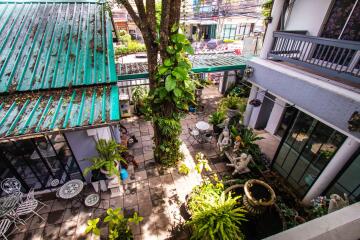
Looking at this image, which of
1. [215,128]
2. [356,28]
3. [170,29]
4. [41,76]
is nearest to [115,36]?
[41,76]

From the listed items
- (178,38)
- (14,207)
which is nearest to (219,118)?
(178,38)

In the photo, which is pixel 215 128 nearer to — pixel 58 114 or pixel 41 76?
pixel 58 114

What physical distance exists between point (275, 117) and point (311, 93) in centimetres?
405

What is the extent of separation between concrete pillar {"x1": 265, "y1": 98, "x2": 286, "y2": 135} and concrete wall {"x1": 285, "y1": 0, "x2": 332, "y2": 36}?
349cm

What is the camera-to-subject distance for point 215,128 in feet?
35.2

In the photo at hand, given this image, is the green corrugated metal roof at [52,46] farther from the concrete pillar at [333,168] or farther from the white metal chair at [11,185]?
the concrete pillar at [333,168]

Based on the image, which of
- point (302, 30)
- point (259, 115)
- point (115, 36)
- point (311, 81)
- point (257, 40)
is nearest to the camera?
point (311, 81)

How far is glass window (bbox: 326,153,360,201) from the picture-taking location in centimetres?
563

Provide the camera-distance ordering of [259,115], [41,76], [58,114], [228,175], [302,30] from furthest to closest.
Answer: [259,115]
[228,175]
[302,30]
[41,76]
[58,114]

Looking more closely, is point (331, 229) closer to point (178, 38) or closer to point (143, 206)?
point (178, 38)

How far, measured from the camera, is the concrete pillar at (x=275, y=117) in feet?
31.3

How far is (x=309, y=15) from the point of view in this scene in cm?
707

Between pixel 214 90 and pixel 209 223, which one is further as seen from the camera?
pixel 214 90

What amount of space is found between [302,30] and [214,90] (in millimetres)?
9574
